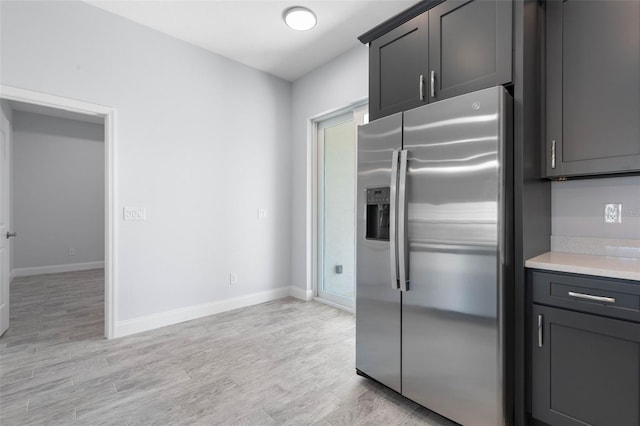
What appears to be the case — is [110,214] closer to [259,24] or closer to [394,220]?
[259,24]

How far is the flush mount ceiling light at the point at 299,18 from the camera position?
2.75 m

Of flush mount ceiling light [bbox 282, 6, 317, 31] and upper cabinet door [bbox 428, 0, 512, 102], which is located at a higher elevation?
flush mount ceiling light [bbox 282, 6, 317, 31]

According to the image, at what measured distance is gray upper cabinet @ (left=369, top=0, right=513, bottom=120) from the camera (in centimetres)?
166

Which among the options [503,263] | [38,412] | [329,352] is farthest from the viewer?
[329,352]

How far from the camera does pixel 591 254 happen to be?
1.82m

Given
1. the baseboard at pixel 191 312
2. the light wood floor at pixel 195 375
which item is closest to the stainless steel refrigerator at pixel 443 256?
the light wood floor at pixel 195 375

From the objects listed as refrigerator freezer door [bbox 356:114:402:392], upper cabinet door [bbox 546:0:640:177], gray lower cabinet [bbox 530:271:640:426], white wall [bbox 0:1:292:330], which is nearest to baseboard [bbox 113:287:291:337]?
white wall [bbox 0:1:292:330]

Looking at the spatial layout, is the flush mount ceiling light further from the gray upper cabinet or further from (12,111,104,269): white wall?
(12,111,104,269): white wall

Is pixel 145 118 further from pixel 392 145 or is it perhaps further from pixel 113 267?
pixel 392 145

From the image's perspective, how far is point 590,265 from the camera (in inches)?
56.6

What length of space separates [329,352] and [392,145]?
1.80m

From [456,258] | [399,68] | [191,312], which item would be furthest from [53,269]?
[456,258]

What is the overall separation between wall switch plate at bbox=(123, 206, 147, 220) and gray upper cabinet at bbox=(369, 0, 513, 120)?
2412 mm

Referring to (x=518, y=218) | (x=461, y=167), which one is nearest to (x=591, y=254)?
(x=518, y=218)
